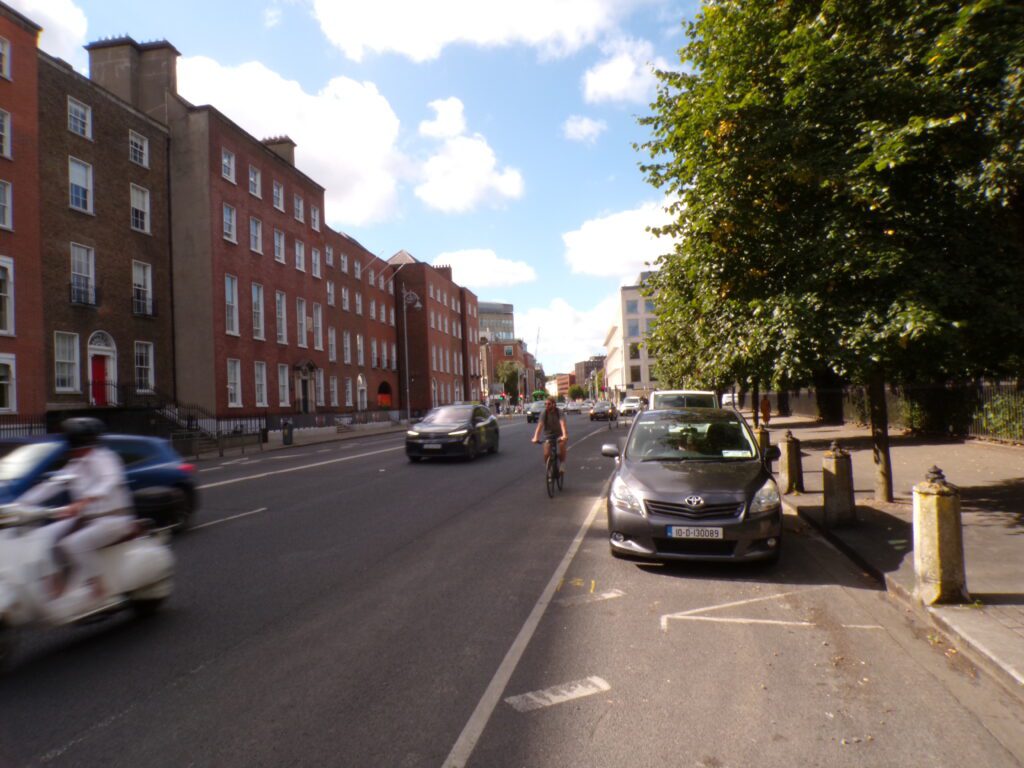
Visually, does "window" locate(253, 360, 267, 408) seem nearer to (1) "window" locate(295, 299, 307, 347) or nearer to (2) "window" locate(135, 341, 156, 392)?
(1) "window" locate(295, 299, 307, 347)

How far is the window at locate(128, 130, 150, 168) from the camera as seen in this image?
92.2 ft

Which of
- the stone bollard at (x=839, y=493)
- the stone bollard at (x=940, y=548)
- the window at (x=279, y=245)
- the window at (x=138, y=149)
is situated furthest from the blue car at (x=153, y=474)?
the window at (x=279, y=245)

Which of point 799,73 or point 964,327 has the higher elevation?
point 799,73

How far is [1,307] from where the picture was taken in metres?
21.3

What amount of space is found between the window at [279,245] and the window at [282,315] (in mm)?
1965

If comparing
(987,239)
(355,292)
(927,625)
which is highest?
(355,292)

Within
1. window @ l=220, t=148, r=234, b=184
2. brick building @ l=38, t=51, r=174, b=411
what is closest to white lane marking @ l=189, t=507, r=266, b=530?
brick building @ l=38, t=51, r=174, b=411

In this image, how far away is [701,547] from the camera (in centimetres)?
625

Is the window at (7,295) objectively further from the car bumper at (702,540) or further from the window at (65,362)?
the car bumper at (702,540)

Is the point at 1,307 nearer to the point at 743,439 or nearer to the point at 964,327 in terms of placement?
the point at 743,439

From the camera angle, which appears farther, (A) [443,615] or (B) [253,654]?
(A) [443,615]

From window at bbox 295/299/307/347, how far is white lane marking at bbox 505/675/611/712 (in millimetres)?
38594

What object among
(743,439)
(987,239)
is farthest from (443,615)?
(987,239)

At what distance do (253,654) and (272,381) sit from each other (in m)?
34.0
